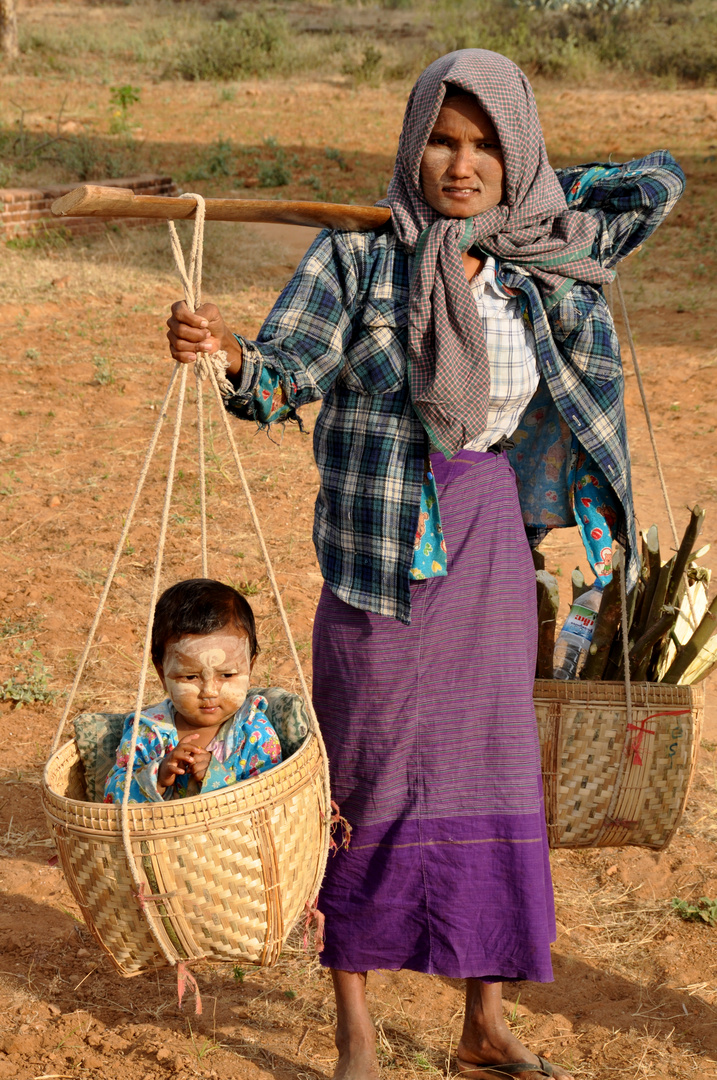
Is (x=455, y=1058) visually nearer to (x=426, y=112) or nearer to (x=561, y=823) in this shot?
(x=561, y=823)

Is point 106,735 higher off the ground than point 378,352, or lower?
lower

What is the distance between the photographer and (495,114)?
6.49ft

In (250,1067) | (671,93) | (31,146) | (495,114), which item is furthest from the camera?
(671,93)

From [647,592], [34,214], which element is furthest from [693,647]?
[34,214]

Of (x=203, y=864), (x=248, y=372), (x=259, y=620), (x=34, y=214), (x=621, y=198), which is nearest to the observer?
(x=203, y=864)

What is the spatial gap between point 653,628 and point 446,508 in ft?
2.55

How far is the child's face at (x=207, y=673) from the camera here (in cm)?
206

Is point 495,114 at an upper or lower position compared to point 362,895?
upper

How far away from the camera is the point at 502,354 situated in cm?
212

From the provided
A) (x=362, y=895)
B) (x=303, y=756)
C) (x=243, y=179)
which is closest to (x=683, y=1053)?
(x=362, y=895)

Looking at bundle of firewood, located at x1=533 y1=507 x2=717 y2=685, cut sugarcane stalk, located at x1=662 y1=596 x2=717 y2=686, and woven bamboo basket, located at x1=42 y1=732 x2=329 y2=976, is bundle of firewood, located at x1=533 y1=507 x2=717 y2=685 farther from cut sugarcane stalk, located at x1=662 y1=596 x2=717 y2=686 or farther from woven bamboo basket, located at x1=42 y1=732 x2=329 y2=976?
woven bamboo basket, located at x1=42 y1=732 x2=329 y2=976

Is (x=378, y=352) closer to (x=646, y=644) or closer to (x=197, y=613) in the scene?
(x=197, y=613)

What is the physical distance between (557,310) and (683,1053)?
172cm

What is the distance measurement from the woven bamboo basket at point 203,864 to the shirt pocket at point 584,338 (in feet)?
3.18
